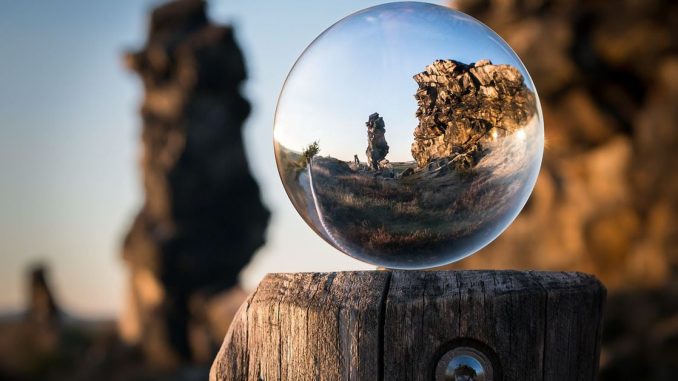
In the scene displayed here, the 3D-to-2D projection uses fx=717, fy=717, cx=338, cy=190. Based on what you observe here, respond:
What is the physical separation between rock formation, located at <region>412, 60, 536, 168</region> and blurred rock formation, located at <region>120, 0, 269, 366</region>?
60.7ft

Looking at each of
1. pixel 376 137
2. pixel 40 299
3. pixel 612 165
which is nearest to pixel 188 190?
pixel 40 299

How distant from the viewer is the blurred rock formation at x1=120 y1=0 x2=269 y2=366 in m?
20.3

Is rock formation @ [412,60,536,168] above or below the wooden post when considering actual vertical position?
above

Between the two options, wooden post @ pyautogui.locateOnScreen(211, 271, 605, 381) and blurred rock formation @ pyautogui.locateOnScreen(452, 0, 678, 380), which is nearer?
wooden post @ pyautogui.locateOnScreen(211, 271, 605, 381)

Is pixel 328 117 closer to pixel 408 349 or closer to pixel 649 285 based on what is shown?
pixel 408 349

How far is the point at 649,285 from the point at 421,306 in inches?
376

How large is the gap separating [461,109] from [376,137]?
9.5 inches

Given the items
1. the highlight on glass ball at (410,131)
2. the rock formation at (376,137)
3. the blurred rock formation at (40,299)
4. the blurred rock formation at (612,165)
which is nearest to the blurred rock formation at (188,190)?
the blurred rock formation at (40,299)

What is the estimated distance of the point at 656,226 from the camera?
34.9 ft

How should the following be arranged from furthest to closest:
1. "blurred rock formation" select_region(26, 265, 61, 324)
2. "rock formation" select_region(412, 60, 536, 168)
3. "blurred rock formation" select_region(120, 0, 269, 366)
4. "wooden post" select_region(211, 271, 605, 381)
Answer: "blurred rock formation" select_region(26, 265, 61, 324) < "blurred rock formation" select_region(120, 0, 269, 366) < "rock formation" select_region(412, 60, 536, 168) < "wooden post" select_region(211, 271, 605, 381)

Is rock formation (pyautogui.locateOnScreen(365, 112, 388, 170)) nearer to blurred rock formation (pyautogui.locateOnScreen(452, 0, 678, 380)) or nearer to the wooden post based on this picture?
the wooden post

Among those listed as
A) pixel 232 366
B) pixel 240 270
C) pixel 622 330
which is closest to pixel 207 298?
pixel 240 270

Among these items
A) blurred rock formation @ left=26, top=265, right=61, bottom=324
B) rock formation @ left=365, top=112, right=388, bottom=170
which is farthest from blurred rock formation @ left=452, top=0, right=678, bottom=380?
blurred rock formation @ left=26, top=265, right=61, bottom=324

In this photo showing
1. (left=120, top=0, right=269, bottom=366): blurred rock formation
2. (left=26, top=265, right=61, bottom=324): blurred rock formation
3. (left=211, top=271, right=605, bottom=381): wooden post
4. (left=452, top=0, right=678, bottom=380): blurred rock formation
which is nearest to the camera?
(left=211, top=271, right=605, bottom=381): wooden post
